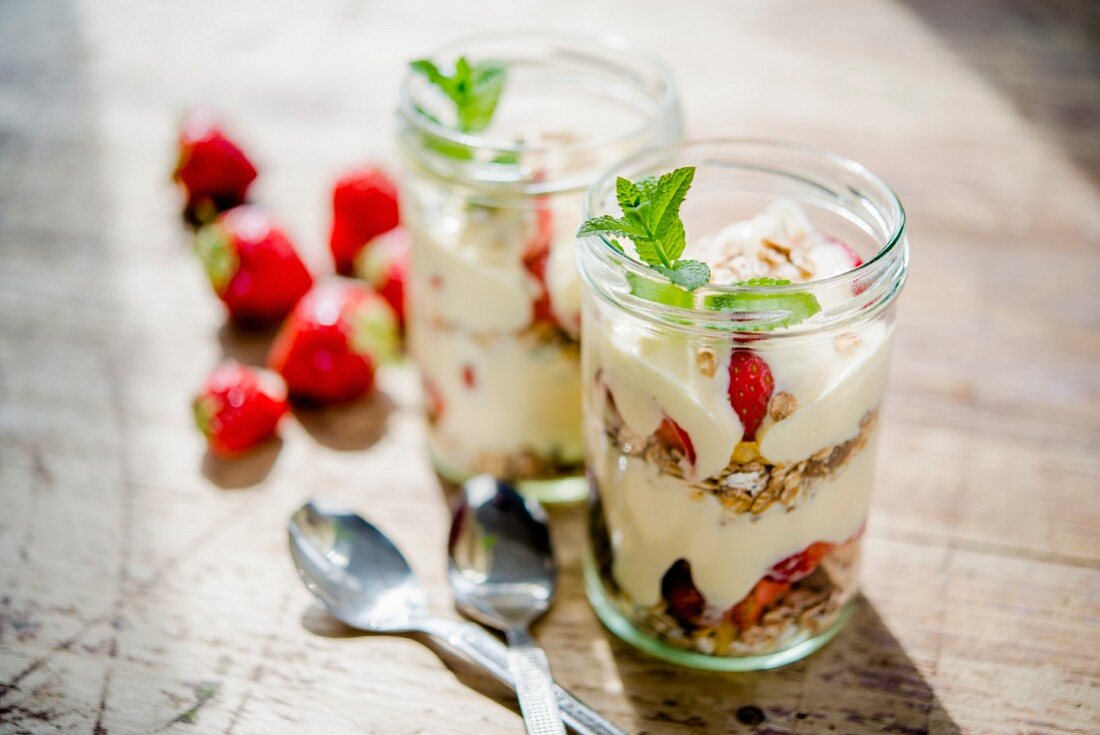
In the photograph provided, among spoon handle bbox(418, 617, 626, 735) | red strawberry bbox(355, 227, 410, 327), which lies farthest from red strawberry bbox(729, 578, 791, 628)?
red strawberry bbox(355, 227, 410, 327)

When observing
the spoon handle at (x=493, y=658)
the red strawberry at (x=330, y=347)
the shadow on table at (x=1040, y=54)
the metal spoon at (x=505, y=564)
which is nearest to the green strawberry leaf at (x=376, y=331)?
the red strawberry at (x=330, y=347)

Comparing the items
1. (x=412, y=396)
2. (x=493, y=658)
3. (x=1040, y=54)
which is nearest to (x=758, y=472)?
(x=493, y=658)

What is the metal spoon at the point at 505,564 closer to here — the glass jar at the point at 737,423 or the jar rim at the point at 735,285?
the glass jar at the point at 737,423

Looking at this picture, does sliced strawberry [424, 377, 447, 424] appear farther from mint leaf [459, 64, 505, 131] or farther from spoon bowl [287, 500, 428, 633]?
mint leaf [459, 64, 505, 131]

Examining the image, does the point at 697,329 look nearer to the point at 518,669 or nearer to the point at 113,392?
the point at 518,669

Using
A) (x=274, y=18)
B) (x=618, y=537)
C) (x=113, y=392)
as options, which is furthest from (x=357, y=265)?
(x=274, y=18)
